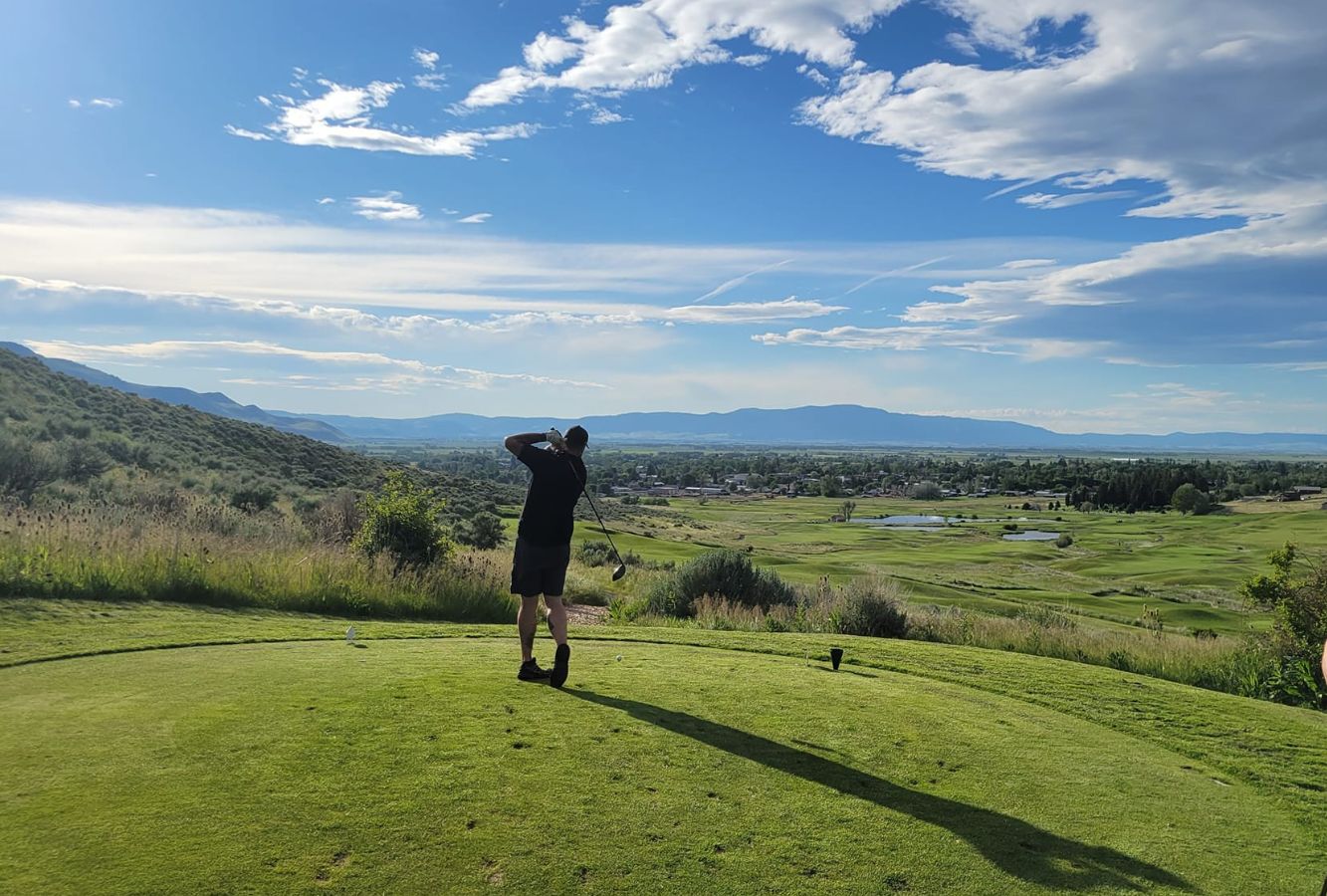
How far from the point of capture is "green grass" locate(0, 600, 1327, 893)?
4.19 m

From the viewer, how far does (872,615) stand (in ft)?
50.2

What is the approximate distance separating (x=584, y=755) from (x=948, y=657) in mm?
7188

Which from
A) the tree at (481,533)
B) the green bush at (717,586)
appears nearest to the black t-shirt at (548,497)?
the green bush at (717,586)

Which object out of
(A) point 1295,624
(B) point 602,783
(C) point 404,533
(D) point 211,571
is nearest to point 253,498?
(C) point 404,533

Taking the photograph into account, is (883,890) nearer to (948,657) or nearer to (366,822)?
(366,822)

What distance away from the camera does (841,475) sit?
606 feet

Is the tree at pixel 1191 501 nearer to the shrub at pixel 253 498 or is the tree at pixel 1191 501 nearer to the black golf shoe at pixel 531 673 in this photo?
the shrub at pixel 253 498

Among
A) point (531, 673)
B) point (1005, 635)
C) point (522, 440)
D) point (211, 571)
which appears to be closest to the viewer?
point (531, 673)

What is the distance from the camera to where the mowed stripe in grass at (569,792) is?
416 centimetres

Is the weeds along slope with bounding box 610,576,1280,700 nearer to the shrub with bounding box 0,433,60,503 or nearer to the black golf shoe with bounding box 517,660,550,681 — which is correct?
the black golf shoe with bounding box 517,660,550,681

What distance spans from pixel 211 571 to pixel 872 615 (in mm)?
10983

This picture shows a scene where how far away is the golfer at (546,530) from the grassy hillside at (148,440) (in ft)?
75.2

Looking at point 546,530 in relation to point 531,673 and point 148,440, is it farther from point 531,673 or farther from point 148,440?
point 148,440

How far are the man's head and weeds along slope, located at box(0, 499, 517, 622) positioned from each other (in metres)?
7.50
